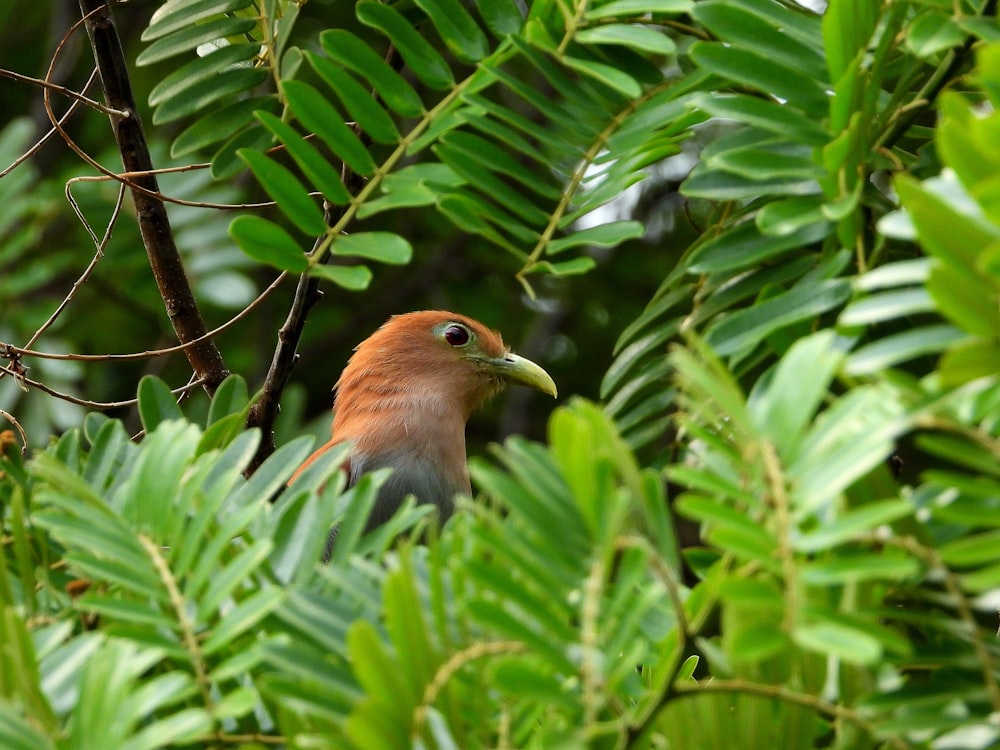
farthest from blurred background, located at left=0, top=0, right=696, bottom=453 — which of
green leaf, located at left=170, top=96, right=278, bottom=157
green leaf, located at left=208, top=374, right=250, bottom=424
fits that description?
green leaf, located at left=170, top=96, right=278, bottom=157

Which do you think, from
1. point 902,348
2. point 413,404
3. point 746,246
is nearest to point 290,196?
point 746,246

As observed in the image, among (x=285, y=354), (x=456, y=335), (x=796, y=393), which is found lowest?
(x=456, y=335)

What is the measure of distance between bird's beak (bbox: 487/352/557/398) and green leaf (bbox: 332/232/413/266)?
3.57m

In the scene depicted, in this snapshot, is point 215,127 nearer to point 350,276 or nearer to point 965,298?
point 350,276

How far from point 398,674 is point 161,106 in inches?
86.2

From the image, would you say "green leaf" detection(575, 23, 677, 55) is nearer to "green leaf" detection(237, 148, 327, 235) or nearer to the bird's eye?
"green leaf" detection(237, 148, 327, 235)

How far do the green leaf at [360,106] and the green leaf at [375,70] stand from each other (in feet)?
0.08

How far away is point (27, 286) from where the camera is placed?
6285mm

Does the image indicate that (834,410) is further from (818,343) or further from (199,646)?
(199,646)

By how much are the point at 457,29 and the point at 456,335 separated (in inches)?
132

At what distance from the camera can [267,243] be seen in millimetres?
2209

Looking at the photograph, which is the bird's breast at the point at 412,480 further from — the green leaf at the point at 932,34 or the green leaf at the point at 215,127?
the green leaf at the point at 932,34

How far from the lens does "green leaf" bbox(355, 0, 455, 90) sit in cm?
270

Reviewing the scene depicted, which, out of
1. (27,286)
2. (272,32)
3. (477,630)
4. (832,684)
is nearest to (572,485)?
(477,630)
